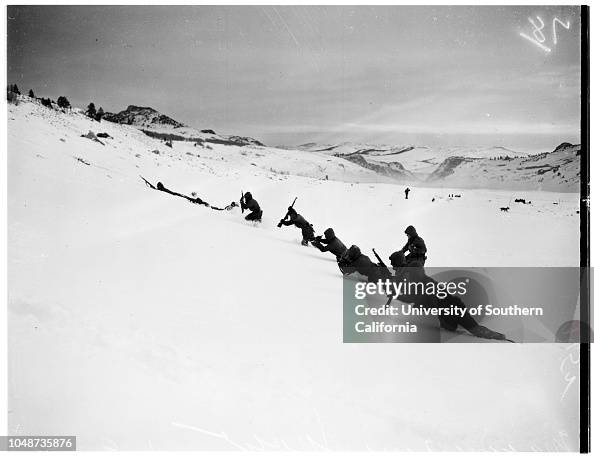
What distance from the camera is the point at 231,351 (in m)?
3.14

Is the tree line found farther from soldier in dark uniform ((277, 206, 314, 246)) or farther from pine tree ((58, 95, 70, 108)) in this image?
soldier in dark uniform ((277, 206, 314, 246))

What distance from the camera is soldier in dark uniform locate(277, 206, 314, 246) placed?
193 inches

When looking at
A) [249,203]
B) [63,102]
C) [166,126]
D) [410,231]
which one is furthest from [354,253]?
[63,102]

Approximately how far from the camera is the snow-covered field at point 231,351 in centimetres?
299

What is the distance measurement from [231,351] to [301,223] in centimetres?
210

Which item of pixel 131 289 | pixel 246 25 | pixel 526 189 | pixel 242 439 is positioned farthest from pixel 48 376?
pixel 526 189

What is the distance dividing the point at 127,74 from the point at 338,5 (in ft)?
5.72

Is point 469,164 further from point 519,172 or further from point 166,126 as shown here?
point 166,126

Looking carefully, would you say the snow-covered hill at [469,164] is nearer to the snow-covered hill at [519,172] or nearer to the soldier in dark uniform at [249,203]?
the snow-covered hill at [519,172]

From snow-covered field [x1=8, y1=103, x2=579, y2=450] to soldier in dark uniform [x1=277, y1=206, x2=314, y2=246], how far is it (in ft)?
2.75

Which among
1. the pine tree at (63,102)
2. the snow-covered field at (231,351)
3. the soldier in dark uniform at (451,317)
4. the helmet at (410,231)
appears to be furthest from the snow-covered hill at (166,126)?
the soldier in dark uniform at (451,317)

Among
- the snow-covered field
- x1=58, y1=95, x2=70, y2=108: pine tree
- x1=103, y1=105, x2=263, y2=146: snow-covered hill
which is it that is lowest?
the snow-covered field

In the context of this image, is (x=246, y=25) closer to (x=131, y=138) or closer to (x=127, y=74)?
(x=127, y=74)

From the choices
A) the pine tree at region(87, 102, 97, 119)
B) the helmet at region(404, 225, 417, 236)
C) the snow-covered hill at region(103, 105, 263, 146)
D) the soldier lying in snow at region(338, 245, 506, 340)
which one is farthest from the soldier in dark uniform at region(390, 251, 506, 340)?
the pine tree at region(87, 102, 97, 119)
